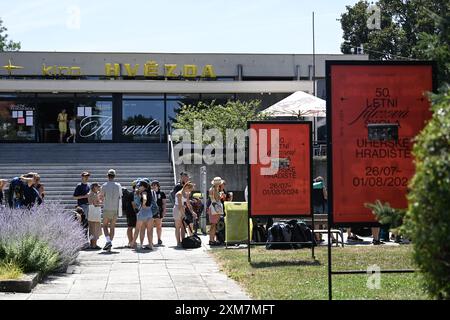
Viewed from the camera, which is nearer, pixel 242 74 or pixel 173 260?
pixel 173 260

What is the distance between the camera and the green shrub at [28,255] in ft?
36.9

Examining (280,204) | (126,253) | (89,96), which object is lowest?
(126,253)

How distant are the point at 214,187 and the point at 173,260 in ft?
14.2

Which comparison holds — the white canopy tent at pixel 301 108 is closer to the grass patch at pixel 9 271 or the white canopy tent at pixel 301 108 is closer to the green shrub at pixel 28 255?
the green shrub at pixel 28 255

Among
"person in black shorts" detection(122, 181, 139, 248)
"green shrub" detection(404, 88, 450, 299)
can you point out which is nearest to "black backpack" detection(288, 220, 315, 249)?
"person in black shorts" detection(122, 181, 139, 248)

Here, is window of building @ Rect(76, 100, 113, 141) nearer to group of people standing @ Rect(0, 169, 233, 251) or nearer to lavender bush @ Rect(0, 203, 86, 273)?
group of people standing @ Rect(0, 169, 233, 251)

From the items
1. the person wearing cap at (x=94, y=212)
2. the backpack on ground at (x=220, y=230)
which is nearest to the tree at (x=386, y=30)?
the backpack on ground at (x=220, y=230)

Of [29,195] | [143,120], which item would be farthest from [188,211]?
[143,120]

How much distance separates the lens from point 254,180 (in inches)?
600

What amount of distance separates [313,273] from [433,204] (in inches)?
Answer: 270

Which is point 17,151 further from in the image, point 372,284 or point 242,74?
point 372,284

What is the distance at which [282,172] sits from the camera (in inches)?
607

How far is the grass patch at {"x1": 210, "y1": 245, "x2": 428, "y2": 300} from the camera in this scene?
988 centimetres
